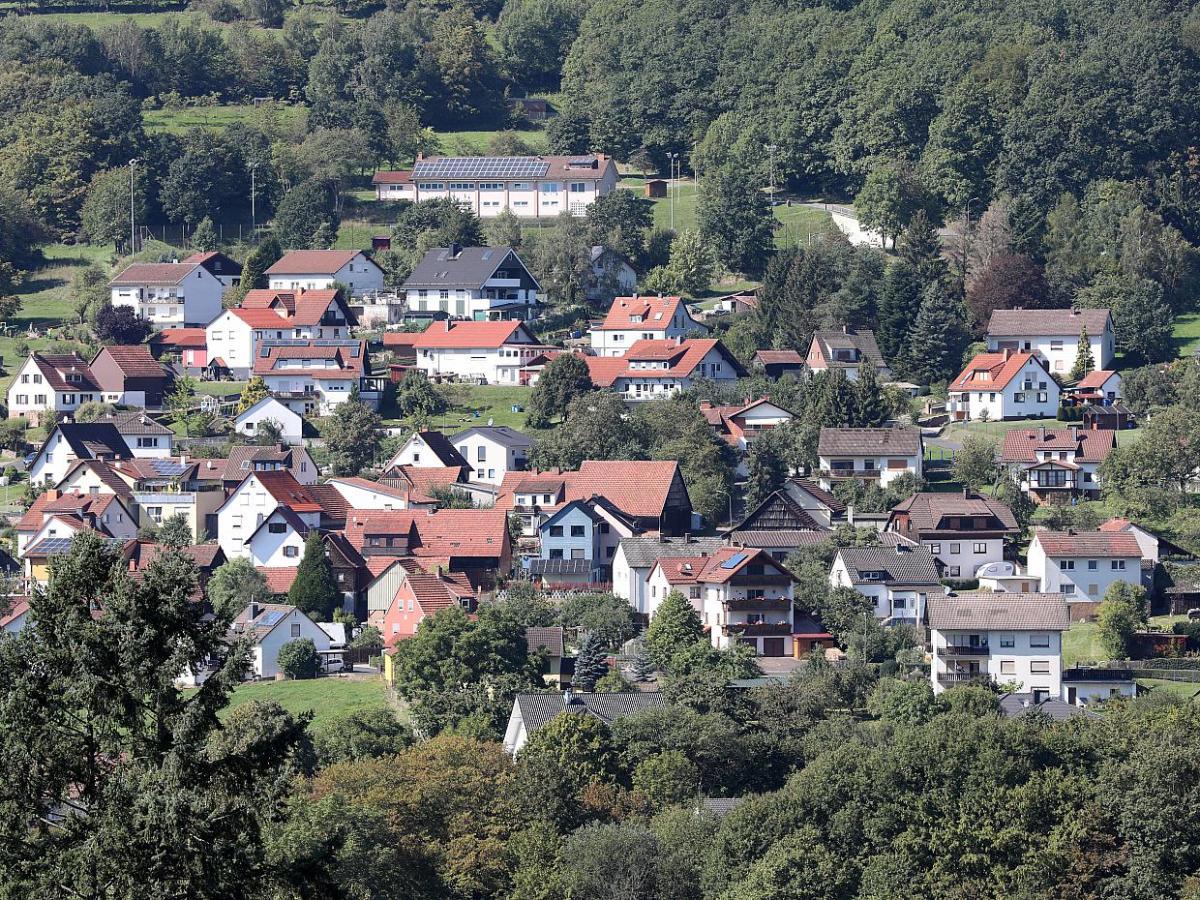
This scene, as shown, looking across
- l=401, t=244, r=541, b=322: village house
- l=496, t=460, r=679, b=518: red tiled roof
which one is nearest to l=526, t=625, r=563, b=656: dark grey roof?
l=496, t=460, r=679, b=518: red tiled roof

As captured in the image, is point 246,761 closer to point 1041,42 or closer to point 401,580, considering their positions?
point 401,580

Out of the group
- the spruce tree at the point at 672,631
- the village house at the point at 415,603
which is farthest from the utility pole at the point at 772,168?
the spruce tree at the point at 672,631

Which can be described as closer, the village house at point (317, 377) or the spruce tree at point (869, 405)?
the spruce tree at point (869, 405)

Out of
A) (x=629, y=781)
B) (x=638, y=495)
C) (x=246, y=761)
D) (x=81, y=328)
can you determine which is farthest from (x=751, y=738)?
(x=81, y=328)

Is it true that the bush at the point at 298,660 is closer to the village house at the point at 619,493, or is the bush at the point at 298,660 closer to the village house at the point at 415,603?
the village house at the point at 415,603

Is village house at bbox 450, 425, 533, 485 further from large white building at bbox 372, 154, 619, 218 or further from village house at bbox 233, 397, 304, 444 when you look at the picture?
large white building at bbox 372, 154, 619, 218
